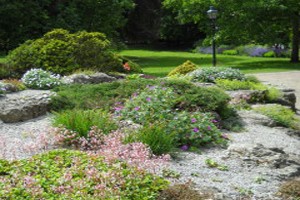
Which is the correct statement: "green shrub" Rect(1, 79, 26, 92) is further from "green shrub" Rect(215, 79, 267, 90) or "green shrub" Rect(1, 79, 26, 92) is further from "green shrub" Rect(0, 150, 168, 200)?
"green shrub" Rect(0, 150, 168, 200)

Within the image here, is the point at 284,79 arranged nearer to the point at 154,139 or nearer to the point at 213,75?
the point at 213,75

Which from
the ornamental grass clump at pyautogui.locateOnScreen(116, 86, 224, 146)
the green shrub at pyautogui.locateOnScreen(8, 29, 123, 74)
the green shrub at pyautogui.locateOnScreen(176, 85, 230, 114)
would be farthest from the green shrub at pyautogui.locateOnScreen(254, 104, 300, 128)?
the green shrub at pyautogui.locateOnScreen(8, 29, 123, 74)

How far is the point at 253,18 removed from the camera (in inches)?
1048

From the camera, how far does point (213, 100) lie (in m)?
8.84

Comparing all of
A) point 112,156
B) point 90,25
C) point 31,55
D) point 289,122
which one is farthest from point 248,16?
point 112,156

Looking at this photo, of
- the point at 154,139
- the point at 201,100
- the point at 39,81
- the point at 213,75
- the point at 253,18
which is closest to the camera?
the point at 154,139

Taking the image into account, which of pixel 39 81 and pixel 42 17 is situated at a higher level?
pixel 42 17

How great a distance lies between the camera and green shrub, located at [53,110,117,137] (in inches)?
274

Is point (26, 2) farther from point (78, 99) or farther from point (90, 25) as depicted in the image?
point (78, 99)

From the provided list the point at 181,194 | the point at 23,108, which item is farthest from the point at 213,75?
the point at 181,194

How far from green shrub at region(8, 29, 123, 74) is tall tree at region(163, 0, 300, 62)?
42.2ft

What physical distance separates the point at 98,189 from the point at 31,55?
32.3ft

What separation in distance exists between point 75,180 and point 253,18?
23.0 metres

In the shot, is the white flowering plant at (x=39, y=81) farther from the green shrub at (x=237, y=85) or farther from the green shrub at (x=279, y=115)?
the green shrub at (x=279, y=115)
